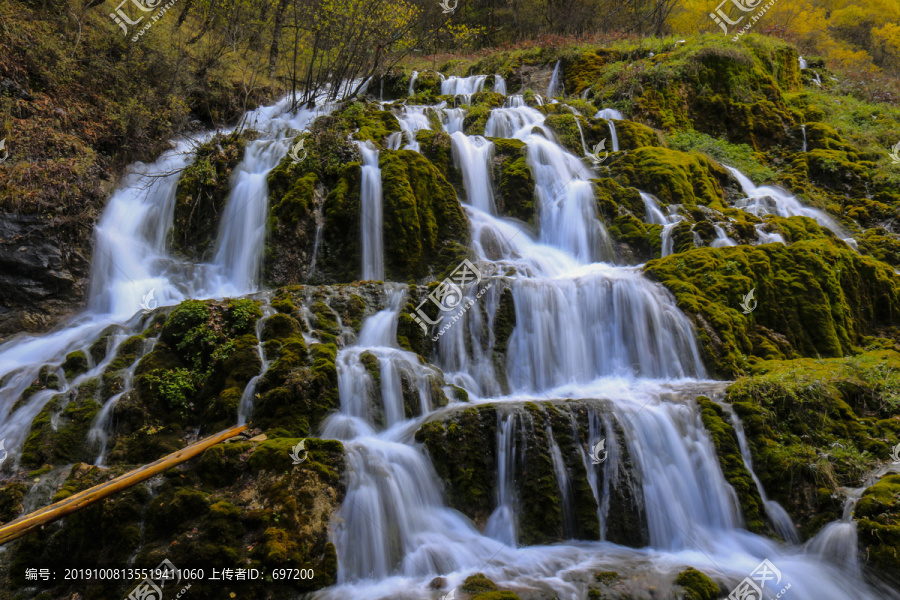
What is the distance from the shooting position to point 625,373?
8.02 m

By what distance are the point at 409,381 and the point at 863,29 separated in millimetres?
40765

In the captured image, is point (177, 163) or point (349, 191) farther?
point (177, 163)

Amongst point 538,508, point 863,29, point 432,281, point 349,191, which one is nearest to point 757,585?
point 538,508

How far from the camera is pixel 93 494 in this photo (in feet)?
15.2

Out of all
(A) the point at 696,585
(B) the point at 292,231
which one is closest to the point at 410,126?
(B) the point at 292,231

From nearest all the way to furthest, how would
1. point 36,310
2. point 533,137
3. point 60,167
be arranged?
point 36,310, point 60,167, point 533,137

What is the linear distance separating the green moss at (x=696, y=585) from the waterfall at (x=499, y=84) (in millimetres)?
18842

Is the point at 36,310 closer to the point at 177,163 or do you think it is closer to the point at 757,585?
the point at 177,163

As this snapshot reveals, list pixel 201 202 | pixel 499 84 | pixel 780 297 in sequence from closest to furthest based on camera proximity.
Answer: pixel 780 297 → pixel 201 202 → pixel 499 84

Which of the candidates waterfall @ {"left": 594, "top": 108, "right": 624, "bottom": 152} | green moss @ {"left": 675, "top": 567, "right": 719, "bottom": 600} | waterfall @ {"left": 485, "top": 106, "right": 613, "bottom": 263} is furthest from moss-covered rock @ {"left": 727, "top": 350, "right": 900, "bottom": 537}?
waterfall @ {"left": 594, "top": 108, "right": 624, "bottom": 152}

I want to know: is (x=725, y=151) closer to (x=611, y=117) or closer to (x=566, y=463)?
(x=611, y=117)

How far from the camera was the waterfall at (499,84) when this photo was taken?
20.2 metres

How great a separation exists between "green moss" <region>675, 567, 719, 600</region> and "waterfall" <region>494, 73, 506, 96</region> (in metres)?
18.8

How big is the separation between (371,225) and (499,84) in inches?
511
